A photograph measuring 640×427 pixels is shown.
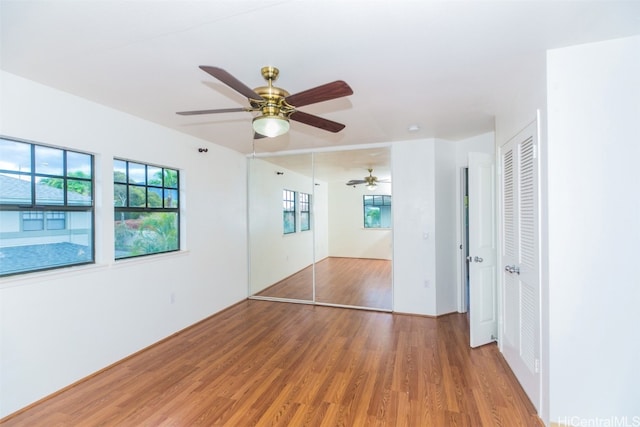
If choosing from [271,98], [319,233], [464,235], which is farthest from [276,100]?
[319,233]

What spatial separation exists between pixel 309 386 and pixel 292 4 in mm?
2664

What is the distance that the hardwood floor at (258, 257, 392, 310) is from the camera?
481cm

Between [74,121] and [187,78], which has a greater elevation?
[187,78]

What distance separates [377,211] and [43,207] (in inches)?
279

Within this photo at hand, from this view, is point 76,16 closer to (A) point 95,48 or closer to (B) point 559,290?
(A) point 95,48

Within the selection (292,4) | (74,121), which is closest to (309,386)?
(292,4)

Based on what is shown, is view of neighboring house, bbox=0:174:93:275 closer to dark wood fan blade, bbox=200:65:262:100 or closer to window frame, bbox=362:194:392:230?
dark wood fan blade, bbox=200:65:262:100

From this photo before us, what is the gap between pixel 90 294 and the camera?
262 cm

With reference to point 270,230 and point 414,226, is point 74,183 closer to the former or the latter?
point 270,230

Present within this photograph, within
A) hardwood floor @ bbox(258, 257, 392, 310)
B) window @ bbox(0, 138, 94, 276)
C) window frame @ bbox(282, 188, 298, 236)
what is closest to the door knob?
hardwood floor @ bbox(258, 257, 392, 310)

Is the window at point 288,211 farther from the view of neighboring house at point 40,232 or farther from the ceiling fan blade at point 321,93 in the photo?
the ceiling fan blade at point 321,93

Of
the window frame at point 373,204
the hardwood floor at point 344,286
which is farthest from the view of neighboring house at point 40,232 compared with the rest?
the window frame at point 373,204

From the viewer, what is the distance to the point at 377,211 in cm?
830

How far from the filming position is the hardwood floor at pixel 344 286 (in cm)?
481
